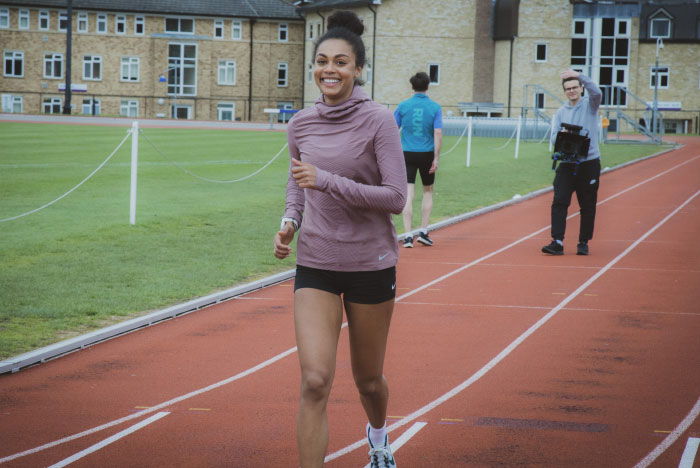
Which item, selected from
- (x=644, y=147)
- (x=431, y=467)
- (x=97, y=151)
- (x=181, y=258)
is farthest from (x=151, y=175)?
(x=644, y=147)

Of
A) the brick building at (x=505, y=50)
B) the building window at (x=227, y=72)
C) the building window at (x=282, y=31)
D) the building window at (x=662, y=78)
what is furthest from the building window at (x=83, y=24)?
the building window at (x=662, y=78)

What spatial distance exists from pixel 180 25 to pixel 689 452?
2821 inches

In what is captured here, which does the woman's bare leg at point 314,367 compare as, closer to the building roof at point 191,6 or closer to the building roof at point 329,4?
the building roof at point 329,4

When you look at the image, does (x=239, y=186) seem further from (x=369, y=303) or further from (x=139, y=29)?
(x=139, y=29)

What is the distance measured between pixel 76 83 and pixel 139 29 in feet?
19.9

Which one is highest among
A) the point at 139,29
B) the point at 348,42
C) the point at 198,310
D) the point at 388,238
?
the point at 139,29

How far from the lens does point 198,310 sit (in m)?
9.09

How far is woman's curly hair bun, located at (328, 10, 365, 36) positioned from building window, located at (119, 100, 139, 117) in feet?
229

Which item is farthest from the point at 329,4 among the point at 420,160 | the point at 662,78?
the point at 420,160

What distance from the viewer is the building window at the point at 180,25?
240 ft

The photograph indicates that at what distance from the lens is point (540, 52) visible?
65.0m

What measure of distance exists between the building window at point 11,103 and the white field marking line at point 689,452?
237ft

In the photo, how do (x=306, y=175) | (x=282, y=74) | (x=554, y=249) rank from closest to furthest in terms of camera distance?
(x=306, y=175)
(x=554, y=249)
(x=282, y=74)

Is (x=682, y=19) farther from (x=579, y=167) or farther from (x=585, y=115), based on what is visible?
(x=585, y=115)
